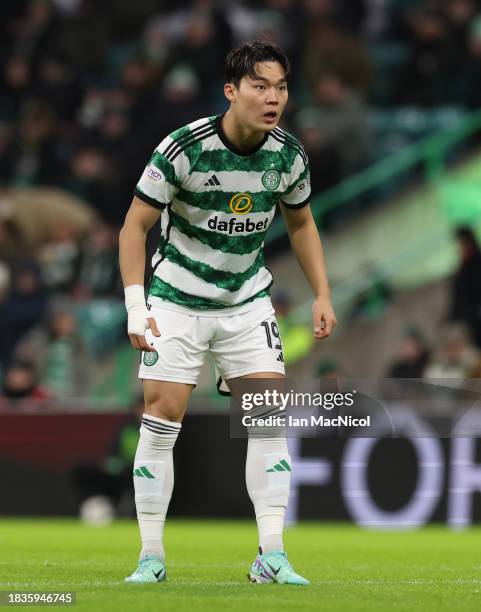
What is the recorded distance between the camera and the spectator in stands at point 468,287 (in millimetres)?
14062

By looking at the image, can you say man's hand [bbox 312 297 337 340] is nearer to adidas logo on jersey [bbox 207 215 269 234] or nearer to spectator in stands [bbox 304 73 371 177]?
adidas logo on jersey [bbox 207 215 269 234]

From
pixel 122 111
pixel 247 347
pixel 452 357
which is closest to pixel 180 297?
pixel 247 347

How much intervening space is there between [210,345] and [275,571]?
102 centimetres

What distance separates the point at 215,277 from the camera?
663 centimetres

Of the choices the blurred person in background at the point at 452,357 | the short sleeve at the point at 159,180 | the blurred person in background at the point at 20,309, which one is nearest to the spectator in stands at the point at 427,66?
the blurred person in background at the point at 452,357

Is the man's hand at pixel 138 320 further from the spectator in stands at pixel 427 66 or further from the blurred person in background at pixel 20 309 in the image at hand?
the spectator in stands at pixel 427 66

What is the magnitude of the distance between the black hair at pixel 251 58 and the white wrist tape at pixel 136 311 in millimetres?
968

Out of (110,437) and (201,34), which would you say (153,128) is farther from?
(110,437)

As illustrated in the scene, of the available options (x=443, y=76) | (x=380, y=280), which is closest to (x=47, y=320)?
(x=380, y=280)

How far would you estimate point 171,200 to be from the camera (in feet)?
21.6

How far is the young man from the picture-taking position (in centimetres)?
644

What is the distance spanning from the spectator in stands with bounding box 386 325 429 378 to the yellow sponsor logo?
7.04 m

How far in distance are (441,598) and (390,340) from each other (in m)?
9.21

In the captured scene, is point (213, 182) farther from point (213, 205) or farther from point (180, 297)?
point (180, 297)
